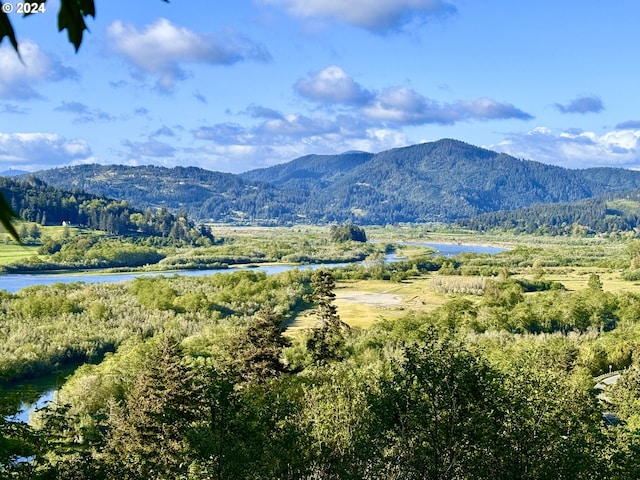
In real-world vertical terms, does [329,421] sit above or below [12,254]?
above

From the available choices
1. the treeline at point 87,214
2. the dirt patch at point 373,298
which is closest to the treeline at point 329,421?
the dirt patch at point 373,298

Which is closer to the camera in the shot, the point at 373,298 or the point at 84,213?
the point at 373,298

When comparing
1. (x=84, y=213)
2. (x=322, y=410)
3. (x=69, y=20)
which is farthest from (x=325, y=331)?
(x=84, y=213)

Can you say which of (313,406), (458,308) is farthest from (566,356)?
(458,308)

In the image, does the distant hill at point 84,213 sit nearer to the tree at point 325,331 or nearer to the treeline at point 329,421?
the tree at point 325,331

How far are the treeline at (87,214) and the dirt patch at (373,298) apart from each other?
99.4 metres

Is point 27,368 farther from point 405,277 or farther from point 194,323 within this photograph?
point 405,277

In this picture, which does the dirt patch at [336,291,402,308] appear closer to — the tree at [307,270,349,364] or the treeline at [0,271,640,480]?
the tree at [307,270,349,364]

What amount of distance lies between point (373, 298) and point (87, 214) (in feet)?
400

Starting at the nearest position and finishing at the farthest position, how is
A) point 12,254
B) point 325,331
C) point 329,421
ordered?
point 329,421
point 325,331
point 12,254

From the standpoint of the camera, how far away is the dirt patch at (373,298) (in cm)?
8519

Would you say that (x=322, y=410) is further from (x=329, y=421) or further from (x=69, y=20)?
(x=69, y=20)

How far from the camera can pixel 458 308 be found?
2778 inches

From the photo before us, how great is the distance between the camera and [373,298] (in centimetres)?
9088
